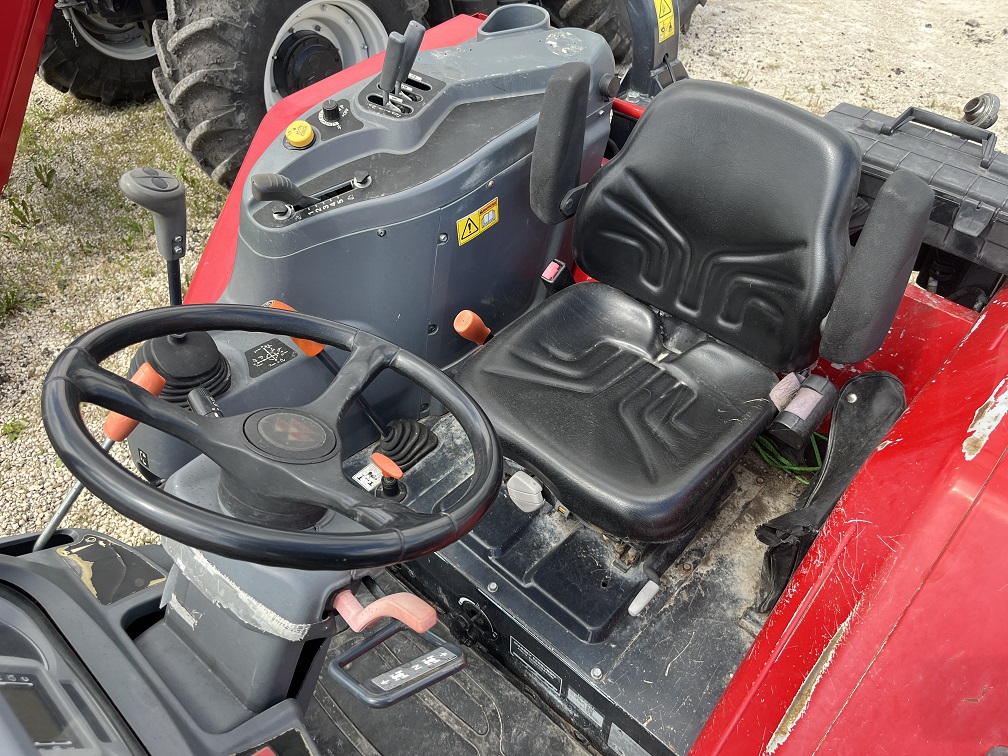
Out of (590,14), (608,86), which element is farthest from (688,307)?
(590,14)

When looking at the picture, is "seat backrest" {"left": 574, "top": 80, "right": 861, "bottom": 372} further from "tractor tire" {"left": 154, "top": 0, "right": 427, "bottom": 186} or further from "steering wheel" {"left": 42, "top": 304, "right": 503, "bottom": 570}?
"tractor tire" {"left": 154, "top": 0, "right": 427, "bottom": 186}

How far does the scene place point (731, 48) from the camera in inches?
172

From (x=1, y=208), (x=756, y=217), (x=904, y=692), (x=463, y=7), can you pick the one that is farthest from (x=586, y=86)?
(x=1, y=208)

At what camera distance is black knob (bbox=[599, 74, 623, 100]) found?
1.91 metres

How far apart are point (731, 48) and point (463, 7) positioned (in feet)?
6.54

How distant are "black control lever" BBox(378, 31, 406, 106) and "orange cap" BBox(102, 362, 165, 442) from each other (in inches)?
30.4

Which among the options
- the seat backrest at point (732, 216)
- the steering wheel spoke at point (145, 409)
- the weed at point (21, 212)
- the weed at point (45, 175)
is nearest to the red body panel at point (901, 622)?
the seat backrest at point (732, 216)

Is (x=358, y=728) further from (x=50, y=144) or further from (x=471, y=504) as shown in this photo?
(x=50, y=144)

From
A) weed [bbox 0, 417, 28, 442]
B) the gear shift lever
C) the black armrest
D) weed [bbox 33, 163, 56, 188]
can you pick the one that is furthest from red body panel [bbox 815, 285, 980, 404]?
weed [bbox 33, 163, 56, 188]

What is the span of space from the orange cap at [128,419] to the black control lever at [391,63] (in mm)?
771

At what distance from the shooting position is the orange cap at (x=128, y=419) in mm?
1216

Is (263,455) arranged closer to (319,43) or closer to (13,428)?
(13,428)

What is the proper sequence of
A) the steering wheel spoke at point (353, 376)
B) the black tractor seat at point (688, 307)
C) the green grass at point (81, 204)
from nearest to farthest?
the steering wheel spoke at point (353, 376)
the black tractor seat at point (688, 307)
the green grass at point (81, 204)

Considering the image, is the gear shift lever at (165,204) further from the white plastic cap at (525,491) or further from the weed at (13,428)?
the weed at (13,428)
